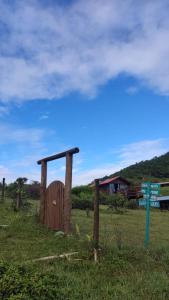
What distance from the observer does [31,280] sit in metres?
4.41

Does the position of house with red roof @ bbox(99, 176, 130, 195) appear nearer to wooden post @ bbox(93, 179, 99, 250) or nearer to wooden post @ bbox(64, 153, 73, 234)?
wooden post @ bbox(64, 153, 73, 234)

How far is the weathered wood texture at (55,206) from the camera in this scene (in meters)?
10.3

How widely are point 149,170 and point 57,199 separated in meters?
50.1

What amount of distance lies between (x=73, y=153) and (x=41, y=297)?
584cm

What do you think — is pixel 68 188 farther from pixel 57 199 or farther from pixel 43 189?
pixel 43 189

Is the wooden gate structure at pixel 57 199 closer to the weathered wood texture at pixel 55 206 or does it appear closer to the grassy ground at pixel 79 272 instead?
the weathered wood texture at pixel 55 206

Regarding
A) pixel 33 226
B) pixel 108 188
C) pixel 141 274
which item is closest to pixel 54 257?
pixel 141 274

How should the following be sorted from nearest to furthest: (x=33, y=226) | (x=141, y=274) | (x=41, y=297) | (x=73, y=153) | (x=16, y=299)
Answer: (x=16, y=299), (x=41, y=297), (x=141, y=274), (x=73, y=153), (x=33, y=226)

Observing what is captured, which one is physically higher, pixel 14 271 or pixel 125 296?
pixel 14 271

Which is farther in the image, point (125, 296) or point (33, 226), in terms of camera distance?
point (33, 226)

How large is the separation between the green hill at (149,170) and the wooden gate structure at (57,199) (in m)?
43.5

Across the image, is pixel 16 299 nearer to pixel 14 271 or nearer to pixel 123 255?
pixel 14 271

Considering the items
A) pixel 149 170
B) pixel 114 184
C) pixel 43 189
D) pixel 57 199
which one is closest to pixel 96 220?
pixel 57 199

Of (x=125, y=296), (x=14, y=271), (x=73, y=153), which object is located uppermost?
(x=73, y=153)
